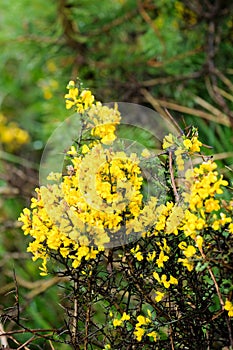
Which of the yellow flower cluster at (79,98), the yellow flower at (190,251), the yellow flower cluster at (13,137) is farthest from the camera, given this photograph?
the yellow flower cluster at (13,137)

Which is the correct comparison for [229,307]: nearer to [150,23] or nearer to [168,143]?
[168,143]

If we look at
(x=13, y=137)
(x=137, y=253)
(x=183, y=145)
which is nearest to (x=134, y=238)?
(x=137, y=253)

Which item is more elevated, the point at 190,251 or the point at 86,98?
the point at 86,98

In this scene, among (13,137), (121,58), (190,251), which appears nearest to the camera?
(190,251)

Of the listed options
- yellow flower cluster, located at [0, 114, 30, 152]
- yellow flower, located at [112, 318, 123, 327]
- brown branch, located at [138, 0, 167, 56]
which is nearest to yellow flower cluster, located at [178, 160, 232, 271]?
yellow flower, located at [112, 318, 123, 327]

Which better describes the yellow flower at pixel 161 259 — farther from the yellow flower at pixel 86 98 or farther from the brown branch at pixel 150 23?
the brown branch at pixel 150 23

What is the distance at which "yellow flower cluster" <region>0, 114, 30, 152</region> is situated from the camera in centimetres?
218

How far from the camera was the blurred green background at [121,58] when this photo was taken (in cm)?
160

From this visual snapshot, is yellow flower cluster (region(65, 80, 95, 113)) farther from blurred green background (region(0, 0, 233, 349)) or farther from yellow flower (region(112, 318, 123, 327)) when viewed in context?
blurred green background (region(0, 0, 233, 349))

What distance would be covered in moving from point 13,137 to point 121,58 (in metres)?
0.68

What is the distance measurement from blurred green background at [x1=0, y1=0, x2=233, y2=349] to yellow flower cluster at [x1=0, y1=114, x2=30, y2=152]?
373 millimetres

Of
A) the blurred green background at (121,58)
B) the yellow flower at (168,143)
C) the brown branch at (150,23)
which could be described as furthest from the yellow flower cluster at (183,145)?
the brown branch at (150,23)

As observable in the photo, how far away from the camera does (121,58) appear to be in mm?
1739

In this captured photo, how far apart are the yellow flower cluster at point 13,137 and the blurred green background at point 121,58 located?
14.7 inches
